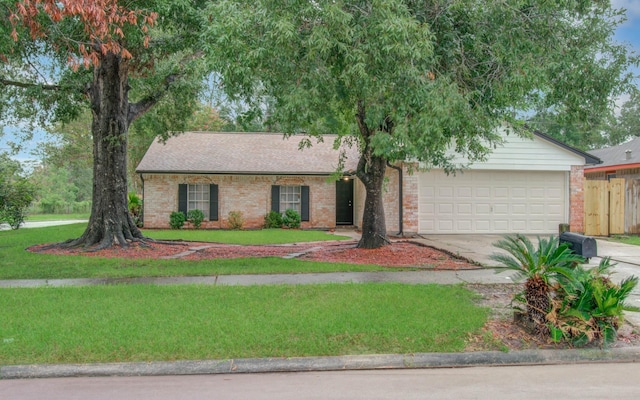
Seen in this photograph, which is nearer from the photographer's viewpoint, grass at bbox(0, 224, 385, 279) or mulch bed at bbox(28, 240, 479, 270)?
grass at bbox(0, 224, 385, 279)

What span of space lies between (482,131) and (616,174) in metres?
18.9

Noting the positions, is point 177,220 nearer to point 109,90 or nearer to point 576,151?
point 109,90

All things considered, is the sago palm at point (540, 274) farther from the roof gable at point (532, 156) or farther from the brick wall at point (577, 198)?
the brick wall at point (577, 198)

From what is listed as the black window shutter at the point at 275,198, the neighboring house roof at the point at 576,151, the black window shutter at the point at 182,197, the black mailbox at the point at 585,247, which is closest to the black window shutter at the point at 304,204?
the black window shutter at the point at 275,198

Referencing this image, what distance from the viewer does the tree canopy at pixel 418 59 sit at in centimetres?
743

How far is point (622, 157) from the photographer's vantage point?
24.2 metres

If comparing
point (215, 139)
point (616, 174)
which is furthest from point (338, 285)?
point (616, 174)

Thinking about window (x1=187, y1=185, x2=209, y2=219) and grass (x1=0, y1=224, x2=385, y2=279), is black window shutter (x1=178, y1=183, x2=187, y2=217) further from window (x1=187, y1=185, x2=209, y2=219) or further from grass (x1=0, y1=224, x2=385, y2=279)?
Result: grass (x1=0, y1=224, x2=385, y2=279)

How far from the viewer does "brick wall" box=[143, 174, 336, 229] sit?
20.6m

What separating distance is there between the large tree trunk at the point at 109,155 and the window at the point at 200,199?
21.9ft

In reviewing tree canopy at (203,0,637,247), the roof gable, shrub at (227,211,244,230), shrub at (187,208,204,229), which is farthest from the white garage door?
shrub at (187,208,204,229)

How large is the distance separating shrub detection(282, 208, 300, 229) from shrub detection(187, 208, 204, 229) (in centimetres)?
344

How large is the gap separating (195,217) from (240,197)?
2.03 metres

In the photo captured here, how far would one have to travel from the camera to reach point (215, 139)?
77.3 ft
